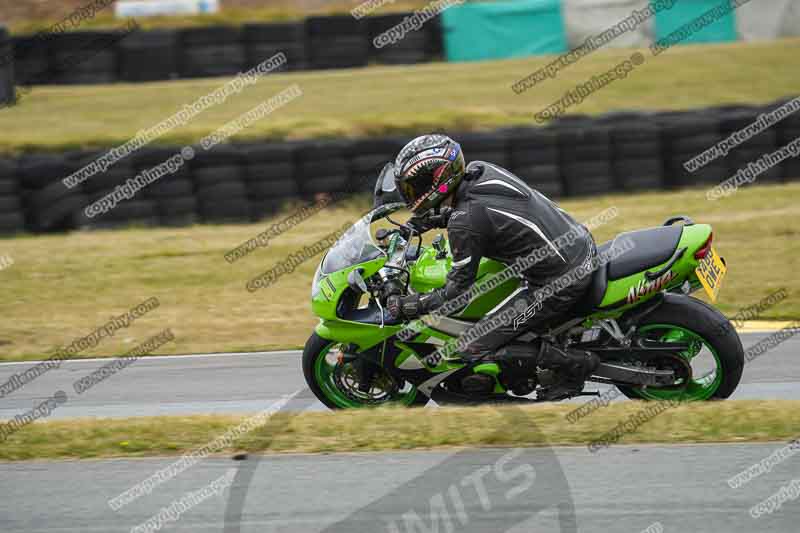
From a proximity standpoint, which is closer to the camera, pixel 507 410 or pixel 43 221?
pixel 507 410

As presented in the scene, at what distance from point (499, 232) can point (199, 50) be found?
1541 cm

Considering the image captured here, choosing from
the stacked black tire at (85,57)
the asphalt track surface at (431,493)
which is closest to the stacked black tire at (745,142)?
the asphalt track surface at (431,493)

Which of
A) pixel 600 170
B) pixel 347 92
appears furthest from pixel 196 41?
pixel 600 170

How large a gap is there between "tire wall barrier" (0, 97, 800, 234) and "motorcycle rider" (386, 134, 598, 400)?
7122 mm

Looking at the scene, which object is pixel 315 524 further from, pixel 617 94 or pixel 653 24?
pixel 653 24

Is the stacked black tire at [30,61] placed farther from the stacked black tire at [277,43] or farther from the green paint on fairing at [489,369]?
the green paint on fairing at [489,369]

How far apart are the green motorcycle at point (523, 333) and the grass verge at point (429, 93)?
8.77 meters

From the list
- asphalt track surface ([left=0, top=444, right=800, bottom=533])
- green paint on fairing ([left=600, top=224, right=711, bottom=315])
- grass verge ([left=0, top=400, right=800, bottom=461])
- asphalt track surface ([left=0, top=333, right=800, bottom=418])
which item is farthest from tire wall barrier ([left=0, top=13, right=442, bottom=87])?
asphalt track surface ([left=0, top=444, right=800, bottom=533])

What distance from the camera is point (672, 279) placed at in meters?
5.71

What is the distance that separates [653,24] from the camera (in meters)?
22.0

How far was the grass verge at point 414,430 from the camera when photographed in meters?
4.86

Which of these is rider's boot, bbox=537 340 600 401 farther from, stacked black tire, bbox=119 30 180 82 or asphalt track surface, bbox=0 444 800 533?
stacked black tire, bbox=119 30 180 82

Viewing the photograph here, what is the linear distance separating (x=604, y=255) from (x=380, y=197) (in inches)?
54.4

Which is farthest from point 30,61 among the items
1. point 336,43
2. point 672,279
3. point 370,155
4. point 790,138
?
point 672,279
